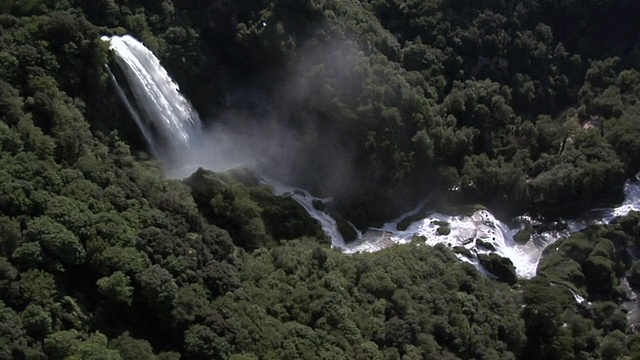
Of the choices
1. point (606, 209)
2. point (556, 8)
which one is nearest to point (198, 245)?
point (606, 209)

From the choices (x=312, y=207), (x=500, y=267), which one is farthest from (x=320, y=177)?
(x=500, y=267)

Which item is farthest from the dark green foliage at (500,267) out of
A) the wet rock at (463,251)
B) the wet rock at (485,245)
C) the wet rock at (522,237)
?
the wet rock at (522,237)

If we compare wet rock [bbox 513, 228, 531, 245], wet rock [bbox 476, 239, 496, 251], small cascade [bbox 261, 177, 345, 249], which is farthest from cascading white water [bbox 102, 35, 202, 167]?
wet rock [bbox 513, 228, 531, 245]

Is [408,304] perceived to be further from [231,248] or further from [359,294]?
[231,248]

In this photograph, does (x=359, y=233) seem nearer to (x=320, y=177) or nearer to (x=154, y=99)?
(x=320, y=177)

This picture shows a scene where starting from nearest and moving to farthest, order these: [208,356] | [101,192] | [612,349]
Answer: [208,356]
[101,192]
[612,349]
